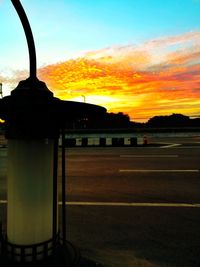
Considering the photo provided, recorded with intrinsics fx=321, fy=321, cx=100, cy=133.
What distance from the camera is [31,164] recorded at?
2584 mm

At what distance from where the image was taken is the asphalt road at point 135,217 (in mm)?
3461

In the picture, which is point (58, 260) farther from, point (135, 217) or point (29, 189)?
point (135, 217)

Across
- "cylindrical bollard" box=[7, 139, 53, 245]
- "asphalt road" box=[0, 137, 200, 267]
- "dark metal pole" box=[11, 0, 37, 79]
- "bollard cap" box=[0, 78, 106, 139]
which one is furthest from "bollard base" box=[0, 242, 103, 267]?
"dark metal pole" box=[11, 0, 37, 79]

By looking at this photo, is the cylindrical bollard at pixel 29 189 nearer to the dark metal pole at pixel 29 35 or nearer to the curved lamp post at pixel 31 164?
the curved lamp post at pixel 31 164

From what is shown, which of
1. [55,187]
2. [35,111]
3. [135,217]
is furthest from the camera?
[135,217]

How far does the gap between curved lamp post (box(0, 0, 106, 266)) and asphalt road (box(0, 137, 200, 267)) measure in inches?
36.6

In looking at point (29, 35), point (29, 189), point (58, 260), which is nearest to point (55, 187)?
point (29, 189)

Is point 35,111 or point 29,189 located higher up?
point 35,111

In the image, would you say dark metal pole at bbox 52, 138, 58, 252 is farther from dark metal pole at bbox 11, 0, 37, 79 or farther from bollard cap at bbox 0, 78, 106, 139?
dark metal pole at bbox 11, 0, 37, 79

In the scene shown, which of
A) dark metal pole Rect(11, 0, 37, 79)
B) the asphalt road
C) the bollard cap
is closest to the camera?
the bollard cap

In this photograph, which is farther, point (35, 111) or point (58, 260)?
point (58, 260)

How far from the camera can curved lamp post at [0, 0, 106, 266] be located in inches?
101

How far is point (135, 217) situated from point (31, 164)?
2688 mm

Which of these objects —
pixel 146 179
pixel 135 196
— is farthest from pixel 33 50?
pixel 146 179
